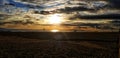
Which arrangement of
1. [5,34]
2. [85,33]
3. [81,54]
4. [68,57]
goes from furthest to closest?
[85,33]
[5,34]
[81,54]
[68,57]

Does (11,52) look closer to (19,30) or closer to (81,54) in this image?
(81,54)

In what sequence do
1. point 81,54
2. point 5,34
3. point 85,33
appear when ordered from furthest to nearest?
point 85,33 → point 5,34 → point 81,54

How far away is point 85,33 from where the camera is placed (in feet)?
209

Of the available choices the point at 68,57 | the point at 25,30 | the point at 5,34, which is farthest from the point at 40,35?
the point at 68,57

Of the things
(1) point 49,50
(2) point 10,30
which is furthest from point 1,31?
(1) point 49,50

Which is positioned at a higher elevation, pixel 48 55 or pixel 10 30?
pixel 48 55

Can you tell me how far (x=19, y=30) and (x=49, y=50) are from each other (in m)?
26.2

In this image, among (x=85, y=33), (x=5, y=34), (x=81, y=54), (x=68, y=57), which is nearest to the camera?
(x=68, y=57)

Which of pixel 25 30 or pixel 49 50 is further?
pixel 25 30

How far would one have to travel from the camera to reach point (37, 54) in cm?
3325

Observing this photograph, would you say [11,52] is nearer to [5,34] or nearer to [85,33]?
[5,34]

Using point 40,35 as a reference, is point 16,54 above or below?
above

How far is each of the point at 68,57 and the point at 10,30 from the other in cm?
2989

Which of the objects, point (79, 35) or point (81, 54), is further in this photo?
point (79, 35)
